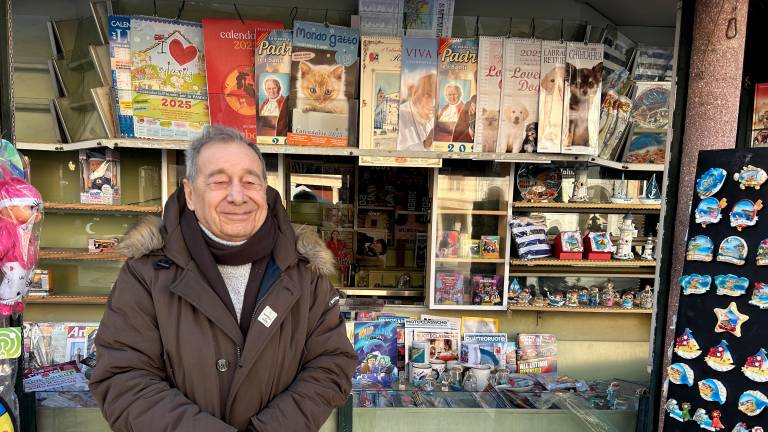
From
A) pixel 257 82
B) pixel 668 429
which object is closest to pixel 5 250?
pixel 257 82

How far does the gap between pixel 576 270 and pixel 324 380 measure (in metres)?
3.27

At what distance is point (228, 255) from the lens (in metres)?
1.32

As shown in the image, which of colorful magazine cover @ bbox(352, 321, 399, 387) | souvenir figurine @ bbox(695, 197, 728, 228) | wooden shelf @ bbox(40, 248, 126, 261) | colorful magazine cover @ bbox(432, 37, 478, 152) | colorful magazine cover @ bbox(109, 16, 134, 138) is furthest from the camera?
wooden shelf @ bbox(40, 248, 126, 261)

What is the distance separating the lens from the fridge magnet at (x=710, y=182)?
73.7 inches

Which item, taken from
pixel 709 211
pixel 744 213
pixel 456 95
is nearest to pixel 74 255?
pixel 456 95

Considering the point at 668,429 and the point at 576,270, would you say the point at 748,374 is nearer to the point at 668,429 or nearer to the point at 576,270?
the point at 668,429

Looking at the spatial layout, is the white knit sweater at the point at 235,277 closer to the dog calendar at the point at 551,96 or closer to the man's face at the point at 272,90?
the man's face at the point at 272,90

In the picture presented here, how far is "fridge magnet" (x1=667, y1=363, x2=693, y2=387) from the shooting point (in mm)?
1901

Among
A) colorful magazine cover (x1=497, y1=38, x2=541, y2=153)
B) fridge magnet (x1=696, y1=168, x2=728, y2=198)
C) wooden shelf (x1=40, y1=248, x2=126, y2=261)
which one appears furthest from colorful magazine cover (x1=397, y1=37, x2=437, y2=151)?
wooden shelf (x1=40, y1=248, x2=126, y2=261)

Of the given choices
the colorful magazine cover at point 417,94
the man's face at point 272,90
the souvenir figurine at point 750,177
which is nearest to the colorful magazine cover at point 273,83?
the man's face at point 272,90

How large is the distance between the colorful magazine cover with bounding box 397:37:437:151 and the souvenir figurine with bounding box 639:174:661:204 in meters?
2.09

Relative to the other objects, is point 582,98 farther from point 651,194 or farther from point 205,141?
point 205,141

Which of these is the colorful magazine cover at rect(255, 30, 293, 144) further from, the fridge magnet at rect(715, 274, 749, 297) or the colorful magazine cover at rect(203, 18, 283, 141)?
the fridge magnet at rect(715, 274, 749, 297)

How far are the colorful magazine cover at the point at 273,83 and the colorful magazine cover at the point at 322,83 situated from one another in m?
0.05
